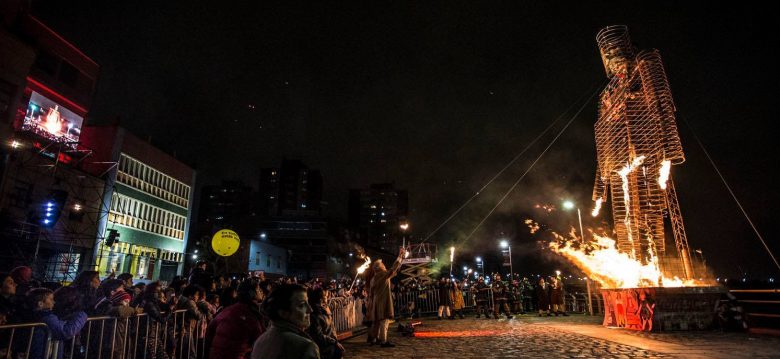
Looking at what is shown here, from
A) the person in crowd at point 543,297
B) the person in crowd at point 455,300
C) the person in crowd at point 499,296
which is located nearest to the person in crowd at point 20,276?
the person in crowd at point 455,300

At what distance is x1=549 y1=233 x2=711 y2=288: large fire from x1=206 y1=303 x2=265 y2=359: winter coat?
12.1m

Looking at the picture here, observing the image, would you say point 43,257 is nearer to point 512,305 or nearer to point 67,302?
point 67,302

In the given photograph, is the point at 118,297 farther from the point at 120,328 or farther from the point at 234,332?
the point at 234,332

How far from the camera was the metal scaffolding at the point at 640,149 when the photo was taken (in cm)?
1089

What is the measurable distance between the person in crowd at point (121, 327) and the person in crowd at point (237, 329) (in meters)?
2.70

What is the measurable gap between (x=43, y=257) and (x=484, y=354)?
26.9m

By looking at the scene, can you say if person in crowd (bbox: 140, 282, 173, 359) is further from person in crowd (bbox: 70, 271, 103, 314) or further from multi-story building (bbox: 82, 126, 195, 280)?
multi-story building (bbox: 82, 126, 195, 280)

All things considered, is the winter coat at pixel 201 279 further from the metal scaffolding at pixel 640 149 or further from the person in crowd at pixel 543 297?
the person in crowd at pixel 543 297

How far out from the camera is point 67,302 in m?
5.60

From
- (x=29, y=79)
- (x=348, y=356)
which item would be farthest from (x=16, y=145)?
(x=348, y=356)

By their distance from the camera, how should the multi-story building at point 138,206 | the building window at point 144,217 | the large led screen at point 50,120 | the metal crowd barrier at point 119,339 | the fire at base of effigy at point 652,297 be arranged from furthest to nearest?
the building window at point 144,217 → the multi-story building at point 138,206 → the large led screen at point 50,120 → the fire at base of effigy at point 652,297 → the metal crowd barrier at point 119,339

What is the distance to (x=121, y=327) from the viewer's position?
19.0 ft

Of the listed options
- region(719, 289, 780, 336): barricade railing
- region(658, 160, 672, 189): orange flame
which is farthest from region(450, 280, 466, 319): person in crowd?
region(658, 160, 672, 189): orange flame

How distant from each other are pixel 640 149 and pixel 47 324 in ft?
44.6
